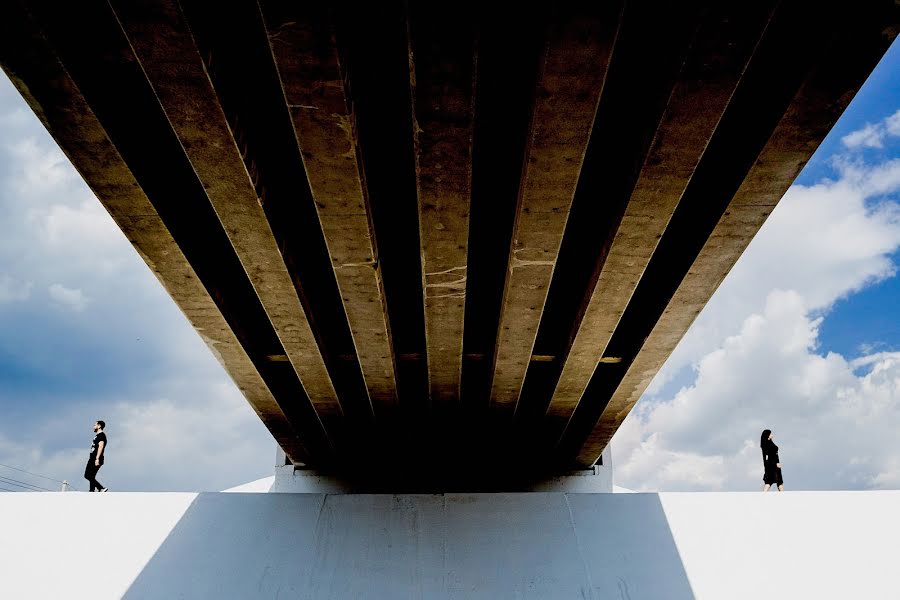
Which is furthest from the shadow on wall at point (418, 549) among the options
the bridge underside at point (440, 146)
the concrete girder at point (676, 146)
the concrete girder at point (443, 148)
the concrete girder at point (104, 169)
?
the concrete girder at point (443, 148)

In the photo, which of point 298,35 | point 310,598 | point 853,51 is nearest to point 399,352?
point 310,598

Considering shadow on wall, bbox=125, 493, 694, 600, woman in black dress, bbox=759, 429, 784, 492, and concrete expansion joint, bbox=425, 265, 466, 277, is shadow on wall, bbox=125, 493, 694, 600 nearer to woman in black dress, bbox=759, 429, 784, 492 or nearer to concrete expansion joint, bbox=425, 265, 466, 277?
woman in black dress, bbox=759, 429, 784, 492

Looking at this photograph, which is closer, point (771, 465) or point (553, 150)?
point (553, 150)

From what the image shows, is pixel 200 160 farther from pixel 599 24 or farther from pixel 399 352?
pixel 399 352

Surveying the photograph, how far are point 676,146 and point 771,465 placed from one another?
28.7 ft

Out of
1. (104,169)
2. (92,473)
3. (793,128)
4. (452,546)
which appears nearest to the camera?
(793,128)

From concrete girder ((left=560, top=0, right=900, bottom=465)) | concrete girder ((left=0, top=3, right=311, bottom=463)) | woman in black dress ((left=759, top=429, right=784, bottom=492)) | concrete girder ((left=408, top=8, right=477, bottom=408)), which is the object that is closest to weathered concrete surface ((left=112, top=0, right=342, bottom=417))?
concrete girder ((left=0, top=3, right=311, bottom=463))

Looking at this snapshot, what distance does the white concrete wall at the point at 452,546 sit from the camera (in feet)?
26.2

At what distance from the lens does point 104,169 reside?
5344 mm

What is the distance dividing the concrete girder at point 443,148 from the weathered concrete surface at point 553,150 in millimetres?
573

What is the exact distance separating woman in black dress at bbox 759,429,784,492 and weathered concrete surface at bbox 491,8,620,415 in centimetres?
649

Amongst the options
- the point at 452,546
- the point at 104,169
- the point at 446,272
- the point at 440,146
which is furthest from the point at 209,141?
the point at 452,546

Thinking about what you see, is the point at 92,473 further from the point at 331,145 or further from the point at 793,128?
the point at 793,128

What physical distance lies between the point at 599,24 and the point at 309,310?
5.48 metres
